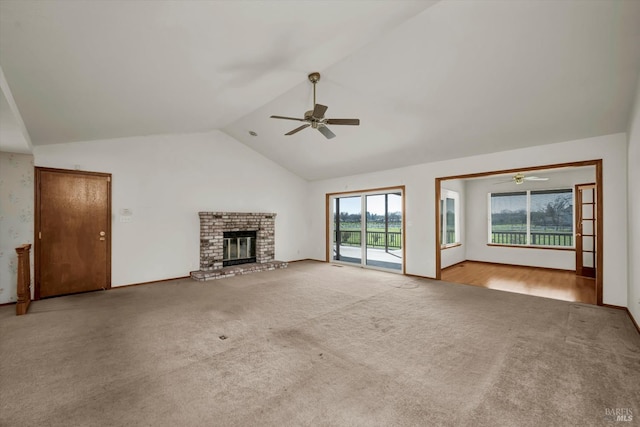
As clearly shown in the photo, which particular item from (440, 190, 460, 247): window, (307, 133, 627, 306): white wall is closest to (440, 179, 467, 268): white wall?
(440, 190, 460, 247): window

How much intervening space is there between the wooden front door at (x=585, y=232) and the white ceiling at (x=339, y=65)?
3.24 meters

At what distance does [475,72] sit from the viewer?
3.28 m

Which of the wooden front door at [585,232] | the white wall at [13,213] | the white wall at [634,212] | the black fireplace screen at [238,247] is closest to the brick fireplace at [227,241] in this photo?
the black fireplace screen at [238,247]

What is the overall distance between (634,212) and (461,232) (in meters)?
4.81

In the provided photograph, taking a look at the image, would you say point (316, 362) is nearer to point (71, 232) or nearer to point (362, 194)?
point (71, 232)

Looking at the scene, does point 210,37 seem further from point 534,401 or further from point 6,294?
point 6,294

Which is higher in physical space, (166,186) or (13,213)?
(166,186)

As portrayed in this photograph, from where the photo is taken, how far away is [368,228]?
724cm

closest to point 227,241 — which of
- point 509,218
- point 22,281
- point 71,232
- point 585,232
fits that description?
point 71,232

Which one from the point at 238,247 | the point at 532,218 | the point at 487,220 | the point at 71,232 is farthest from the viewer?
the point at 487,220

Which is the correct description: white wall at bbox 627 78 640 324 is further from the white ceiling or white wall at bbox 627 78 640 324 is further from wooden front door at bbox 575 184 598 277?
wooden front door at bbox 575 184 598 277

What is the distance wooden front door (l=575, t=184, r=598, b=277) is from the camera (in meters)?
6.13

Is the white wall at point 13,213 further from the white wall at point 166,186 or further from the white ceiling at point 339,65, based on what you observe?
the white ceiling at point 339,65

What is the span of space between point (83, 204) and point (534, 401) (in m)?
6.45
